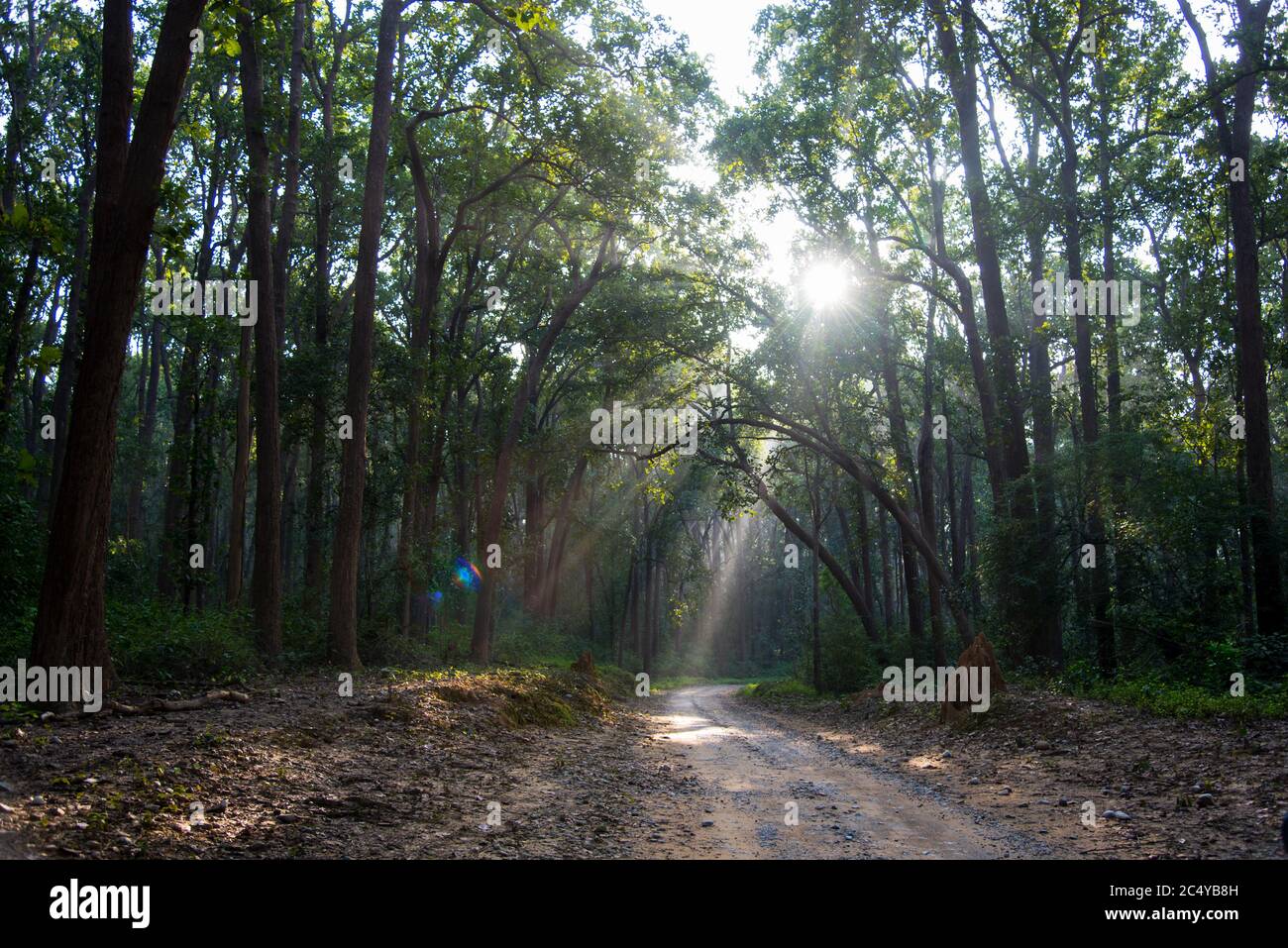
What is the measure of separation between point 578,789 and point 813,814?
2429 millimetres

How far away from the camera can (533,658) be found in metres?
28.5

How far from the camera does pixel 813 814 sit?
7.32 metres

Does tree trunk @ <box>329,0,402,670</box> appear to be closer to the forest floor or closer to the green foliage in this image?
the green foliage

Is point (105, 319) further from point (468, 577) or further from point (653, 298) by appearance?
point (468, 577)

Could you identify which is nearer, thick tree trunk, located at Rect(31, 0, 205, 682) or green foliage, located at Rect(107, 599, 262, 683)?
thick tree trunk, located at Rect(31, 0, 205, 682)

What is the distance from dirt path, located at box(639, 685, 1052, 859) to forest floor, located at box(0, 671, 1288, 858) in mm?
35

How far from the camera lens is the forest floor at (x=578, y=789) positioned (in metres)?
5.55

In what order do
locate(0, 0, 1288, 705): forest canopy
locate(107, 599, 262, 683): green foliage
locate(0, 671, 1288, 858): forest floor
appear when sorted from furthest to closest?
locate(0, 0, 1288, 705): forest canopy → locate(107, 599, 262, 683): green foliage → locate(0, 671, 1288, 858): forest floor

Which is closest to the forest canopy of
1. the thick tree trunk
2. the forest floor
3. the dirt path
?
the thick tree trunk

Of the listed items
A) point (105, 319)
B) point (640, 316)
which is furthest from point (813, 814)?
point (640, 316)

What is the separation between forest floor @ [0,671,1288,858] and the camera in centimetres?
555

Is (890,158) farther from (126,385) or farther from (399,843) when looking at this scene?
(126,385)
